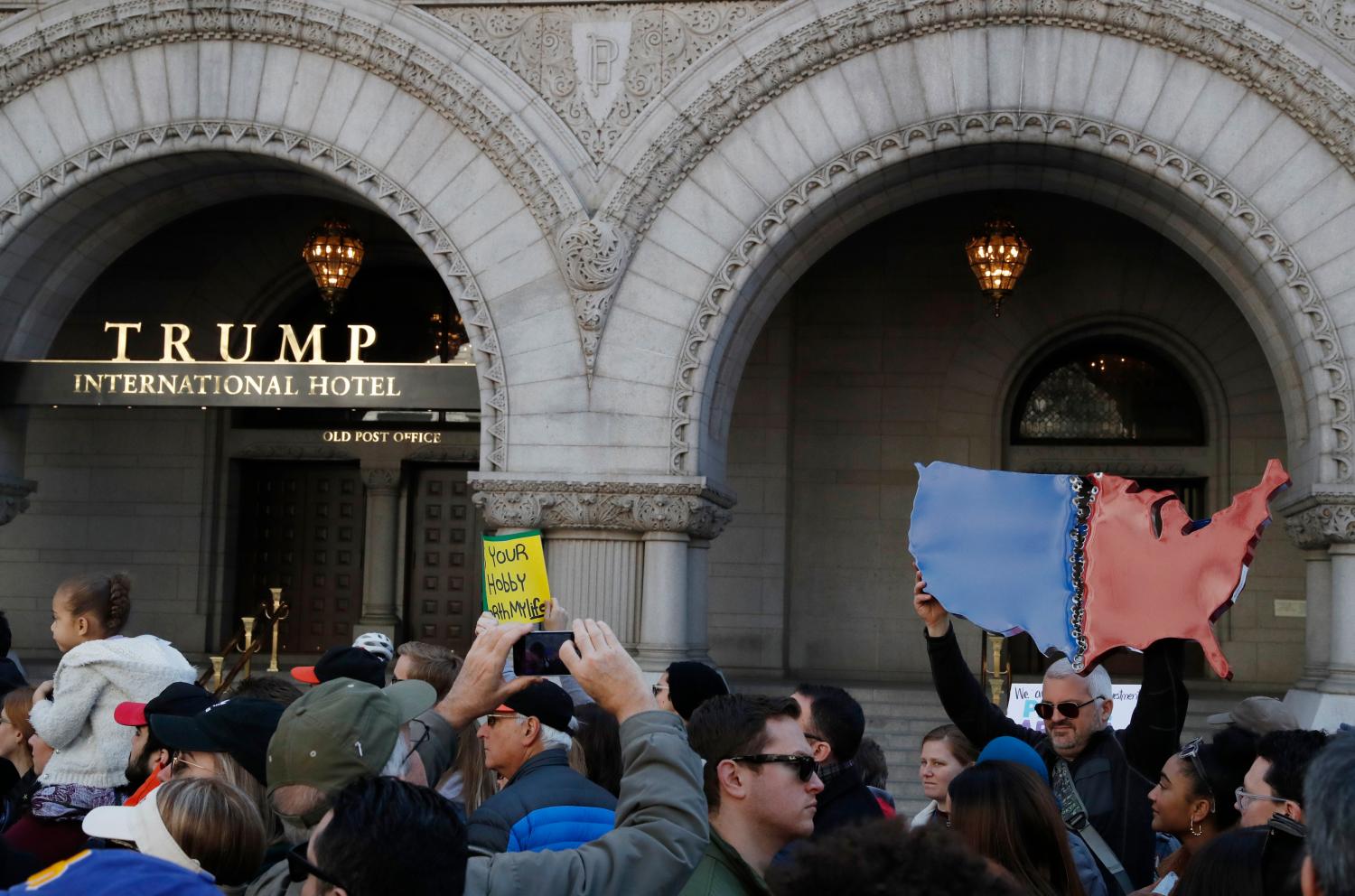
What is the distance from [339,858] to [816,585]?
1421 centimetres

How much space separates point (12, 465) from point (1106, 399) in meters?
11.5

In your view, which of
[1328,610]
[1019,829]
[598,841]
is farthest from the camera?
[1328,610]

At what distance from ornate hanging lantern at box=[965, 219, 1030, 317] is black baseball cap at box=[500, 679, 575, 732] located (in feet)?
36.0

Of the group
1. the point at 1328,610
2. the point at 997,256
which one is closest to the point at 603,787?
the point at 1328,610

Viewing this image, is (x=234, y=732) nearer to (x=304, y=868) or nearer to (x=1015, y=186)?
(x=304, y=868)

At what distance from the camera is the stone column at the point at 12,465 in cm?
1416

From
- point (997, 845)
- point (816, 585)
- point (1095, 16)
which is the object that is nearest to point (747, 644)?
point (816, 585)

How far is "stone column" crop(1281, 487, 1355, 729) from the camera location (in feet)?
37.2

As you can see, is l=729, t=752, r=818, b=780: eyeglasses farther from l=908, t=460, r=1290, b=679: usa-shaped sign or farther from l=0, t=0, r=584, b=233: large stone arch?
l=0, t=0, r=584, b=233: large stone arch

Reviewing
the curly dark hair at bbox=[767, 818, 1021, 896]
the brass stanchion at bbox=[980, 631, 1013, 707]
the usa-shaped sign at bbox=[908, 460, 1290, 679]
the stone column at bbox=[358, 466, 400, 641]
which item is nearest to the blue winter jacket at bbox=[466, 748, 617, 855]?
the curly dark hair at bbox=[767, 818, 1021, 896]

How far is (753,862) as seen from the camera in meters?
3.86

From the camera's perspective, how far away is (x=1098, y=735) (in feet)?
20.3

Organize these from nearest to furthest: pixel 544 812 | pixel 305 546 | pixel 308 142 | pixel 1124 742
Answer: pixel 544 812
pixel 1124 742
pixel 308 142
pixel 305 546

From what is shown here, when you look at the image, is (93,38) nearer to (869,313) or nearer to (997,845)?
(869,313)
